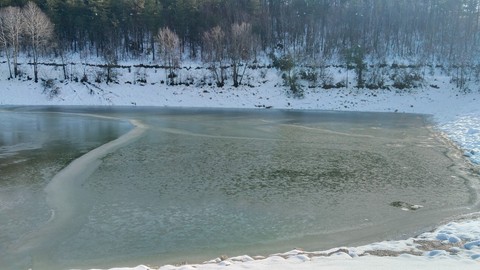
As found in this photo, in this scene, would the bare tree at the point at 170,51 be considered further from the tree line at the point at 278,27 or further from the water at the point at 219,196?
the water at the point at 219,196

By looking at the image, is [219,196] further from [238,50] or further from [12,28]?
[12,28]

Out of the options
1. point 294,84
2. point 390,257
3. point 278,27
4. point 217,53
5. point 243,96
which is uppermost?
point 278,27

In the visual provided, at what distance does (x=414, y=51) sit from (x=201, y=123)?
149 feet

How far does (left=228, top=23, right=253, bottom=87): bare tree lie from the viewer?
55312 mm

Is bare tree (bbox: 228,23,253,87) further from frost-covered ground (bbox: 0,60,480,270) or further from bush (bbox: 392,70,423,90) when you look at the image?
bush (bbox: 392,70,423,90)

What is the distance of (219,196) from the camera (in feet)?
48.3

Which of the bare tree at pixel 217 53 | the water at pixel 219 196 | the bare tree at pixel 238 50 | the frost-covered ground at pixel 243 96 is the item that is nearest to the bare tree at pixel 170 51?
the frost-covered ground at pixel 243 96

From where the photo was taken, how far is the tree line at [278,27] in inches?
2516

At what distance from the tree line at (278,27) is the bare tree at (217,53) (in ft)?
4.12

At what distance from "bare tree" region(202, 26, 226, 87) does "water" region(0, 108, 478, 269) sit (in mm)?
29276

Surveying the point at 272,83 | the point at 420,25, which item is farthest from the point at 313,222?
the point at 420,25

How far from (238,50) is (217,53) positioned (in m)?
2.86

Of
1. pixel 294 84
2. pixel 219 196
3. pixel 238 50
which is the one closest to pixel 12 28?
pixel 238 50

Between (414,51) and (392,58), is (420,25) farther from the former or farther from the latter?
(392,58)
